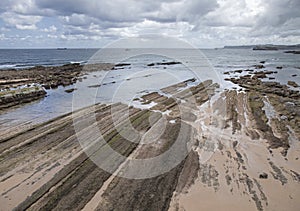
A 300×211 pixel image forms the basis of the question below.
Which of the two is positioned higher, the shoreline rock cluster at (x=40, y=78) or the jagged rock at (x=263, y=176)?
the jagged rock at (x=263, y=176)

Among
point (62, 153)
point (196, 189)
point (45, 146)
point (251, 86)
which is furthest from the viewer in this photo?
point (251, 86)

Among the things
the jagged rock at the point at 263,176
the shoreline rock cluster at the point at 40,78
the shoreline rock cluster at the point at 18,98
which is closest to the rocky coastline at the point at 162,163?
the jagged rock at the point at 263,176

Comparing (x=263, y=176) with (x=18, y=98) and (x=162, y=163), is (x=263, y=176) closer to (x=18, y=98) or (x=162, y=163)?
(x=162, y=163)

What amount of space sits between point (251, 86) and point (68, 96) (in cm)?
2516

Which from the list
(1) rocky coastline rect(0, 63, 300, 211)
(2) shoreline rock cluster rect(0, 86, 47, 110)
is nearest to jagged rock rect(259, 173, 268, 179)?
(1) rocky coastline rect(0, 63, 300, 211)

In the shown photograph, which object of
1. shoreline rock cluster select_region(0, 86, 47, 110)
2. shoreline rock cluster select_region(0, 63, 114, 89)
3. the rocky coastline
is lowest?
shoreline rock cluster select_region(0, 63, 114, 89)

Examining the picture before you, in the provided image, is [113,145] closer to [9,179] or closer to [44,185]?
[44,185]

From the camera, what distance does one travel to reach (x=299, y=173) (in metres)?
11.4

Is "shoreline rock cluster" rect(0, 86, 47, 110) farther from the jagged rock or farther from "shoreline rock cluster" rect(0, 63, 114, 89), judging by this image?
the jagged rock

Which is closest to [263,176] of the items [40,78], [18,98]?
[18,98]

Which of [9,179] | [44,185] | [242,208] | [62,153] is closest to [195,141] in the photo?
[242,208]

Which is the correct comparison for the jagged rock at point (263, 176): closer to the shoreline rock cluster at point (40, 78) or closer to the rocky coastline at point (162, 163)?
the rocky coastline at point (162, 163)

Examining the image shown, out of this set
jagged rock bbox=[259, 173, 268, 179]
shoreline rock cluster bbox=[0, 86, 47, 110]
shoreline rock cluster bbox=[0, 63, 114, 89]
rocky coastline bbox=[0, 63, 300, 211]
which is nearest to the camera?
rocky coastline bbox=[0, 63, 300, 211]

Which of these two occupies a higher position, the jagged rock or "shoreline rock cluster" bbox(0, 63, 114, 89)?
the jagged rock
